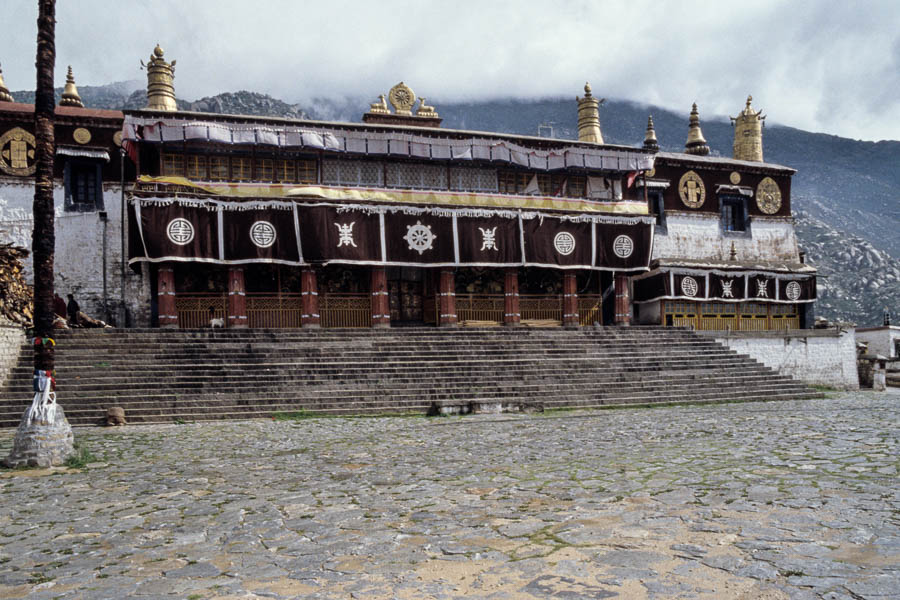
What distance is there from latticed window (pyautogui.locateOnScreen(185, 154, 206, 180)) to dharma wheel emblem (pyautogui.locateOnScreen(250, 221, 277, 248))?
10.0 ft

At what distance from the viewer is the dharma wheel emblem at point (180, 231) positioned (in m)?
19.1

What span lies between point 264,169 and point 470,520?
18.9m

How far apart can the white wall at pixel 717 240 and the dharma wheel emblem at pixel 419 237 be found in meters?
10.8

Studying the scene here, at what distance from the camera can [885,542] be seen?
4.26 m

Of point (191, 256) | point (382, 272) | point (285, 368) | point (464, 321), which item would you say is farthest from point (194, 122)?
point (464, 321)

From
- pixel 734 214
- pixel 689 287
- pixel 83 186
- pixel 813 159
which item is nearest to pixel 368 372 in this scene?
pixel 83 186

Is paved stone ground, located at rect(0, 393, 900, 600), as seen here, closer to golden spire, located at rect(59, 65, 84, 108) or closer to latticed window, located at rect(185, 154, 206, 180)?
latticed window, located at rect(185, 154, 206, 180)

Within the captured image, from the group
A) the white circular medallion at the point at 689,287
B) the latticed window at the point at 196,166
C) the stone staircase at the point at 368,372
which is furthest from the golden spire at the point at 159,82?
the white circular medallion at the point at 689,287

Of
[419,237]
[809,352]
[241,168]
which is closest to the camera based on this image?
[419,237]

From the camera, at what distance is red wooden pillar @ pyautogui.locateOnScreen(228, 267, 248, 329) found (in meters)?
19.7

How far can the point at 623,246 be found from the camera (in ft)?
76.8

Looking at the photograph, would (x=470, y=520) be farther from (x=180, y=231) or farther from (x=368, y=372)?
(x=180, y=231)

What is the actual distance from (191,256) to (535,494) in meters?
16.0

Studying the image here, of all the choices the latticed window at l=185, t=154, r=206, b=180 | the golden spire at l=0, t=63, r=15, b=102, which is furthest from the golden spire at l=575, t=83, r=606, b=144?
the golden spire at l=0, t=63, r=15, b=102
